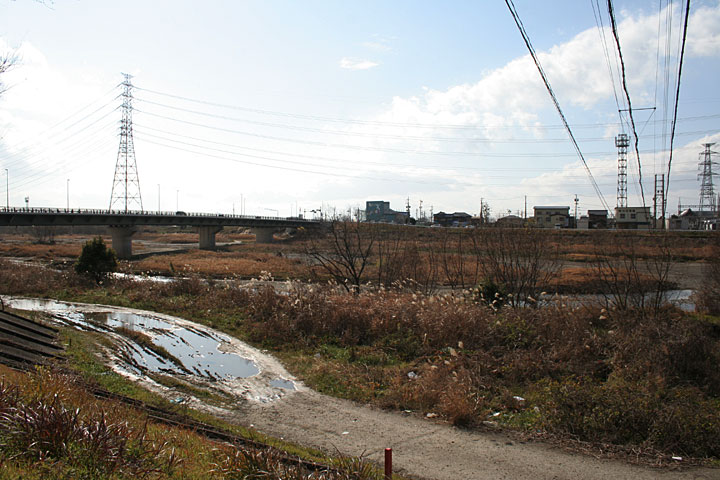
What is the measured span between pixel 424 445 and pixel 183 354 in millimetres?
11046

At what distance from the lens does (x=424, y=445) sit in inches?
366

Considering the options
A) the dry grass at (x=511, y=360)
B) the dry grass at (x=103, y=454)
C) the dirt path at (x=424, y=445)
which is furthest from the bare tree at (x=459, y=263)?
the dry grass at (x=103, y=454)

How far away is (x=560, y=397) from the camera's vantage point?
10164 mm

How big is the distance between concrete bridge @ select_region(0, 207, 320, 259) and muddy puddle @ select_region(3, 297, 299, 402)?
32.5 meters

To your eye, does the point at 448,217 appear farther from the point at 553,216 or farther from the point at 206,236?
the point at 206,236

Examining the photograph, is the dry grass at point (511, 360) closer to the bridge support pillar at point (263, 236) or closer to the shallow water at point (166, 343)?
the shallow water at point (166, 343)

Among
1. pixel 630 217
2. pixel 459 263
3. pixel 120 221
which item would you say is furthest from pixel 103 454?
pixel 630 217

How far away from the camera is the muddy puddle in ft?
44.9

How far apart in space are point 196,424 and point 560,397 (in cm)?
772

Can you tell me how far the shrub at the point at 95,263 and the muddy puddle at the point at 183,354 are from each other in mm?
7713

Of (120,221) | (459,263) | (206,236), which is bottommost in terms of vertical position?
(459,263)

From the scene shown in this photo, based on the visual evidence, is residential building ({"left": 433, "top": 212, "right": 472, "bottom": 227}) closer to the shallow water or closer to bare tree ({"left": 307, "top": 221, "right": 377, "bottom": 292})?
bare tree ({"left": 307, "top": 221, "right": 377, "bottom": 292})

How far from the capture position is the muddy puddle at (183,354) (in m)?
13.7

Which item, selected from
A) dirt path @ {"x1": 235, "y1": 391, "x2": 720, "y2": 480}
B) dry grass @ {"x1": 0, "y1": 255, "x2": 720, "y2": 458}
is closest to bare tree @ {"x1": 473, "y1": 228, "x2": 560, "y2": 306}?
dry grass @ {"x1": 0, "y1": 255, "x2": 720, "y2": 458}
